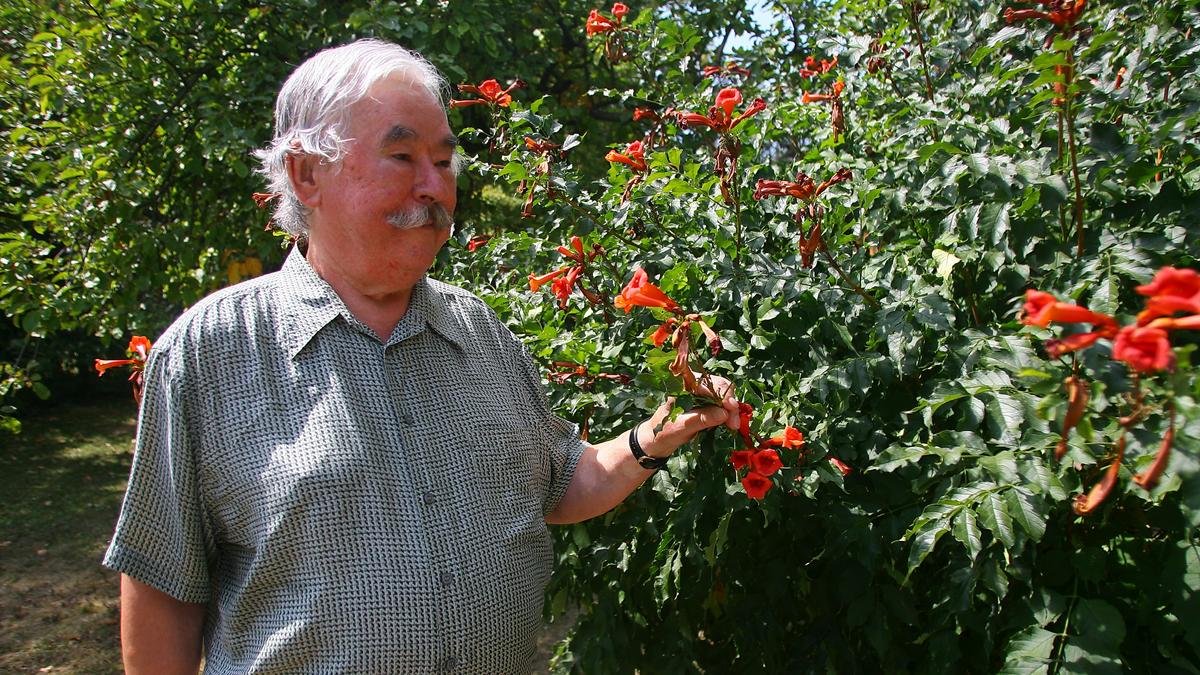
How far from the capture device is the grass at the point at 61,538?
5.18 m

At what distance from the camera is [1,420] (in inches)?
189

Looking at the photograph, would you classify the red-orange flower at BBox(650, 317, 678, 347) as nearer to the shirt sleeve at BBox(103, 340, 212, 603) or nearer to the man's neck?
the man's neck

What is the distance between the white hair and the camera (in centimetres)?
180

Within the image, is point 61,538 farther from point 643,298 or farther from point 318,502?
point 643,298

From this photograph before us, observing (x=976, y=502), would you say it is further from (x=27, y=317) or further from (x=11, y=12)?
(x=11, y=12)

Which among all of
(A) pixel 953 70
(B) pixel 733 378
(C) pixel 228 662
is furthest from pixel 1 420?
(A) pixel 953 70

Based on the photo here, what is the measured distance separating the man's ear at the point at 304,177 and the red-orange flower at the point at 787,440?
0.97 metres

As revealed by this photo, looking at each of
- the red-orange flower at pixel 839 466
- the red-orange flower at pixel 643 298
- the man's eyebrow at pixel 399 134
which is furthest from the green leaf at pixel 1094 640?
the man's eyebrow at pixel 399 134

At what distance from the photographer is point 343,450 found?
5.61ft

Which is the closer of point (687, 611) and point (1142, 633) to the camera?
point (1142, 633)

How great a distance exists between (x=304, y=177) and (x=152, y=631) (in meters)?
0.87

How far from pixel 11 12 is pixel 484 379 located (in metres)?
4.99

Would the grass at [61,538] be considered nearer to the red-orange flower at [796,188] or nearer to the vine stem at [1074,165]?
the red-orange flower at [796,188]

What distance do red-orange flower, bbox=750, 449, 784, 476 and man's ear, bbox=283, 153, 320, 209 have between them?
957 mm
